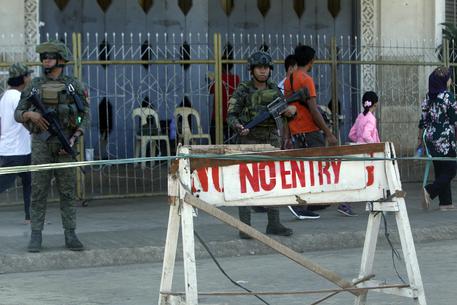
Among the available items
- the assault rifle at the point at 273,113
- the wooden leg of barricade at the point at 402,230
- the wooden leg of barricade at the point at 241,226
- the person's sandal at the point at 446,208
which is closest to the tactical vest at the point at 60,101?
the assault rifle at the point at 273,113

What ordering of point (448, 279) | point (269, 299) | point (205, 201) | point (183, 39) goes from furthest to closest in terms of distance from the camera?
point (183, 39)
point (448, 279)
point (269, 299)
point (205, 201)

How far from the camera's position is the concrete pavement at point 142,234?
8656mm

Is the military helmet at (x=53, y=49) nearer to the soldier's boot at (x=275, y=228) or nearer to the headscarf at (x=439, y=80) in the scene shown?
the soldier's boot at (x=275, y=228)

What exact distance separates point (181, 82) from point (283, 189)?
314 inches

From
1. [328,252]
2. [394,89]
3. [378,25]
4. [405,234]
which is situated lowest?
[328,252]

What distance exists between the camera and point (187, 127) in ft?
43.6

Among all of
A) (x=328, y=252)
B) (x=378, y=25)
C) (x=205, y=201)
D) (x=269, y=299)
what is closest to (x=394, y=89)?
(x=378, y=25)

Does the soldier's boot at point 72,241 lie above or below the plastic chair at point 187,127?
below

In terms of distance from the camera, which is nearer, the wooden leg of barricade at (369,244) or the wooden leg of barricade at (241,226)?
the wooden leg of barricade at (241,226)

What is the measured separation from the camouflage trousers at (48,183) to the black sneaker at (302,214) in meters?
2.94

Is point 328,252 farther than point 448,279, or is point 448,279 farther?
point 328,252

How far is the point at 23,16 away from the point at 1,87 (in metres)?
1.60

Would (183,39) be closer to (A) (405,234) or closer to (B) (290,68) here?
(B) (290,68)

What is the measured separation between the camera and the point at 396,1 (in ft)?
51.8
